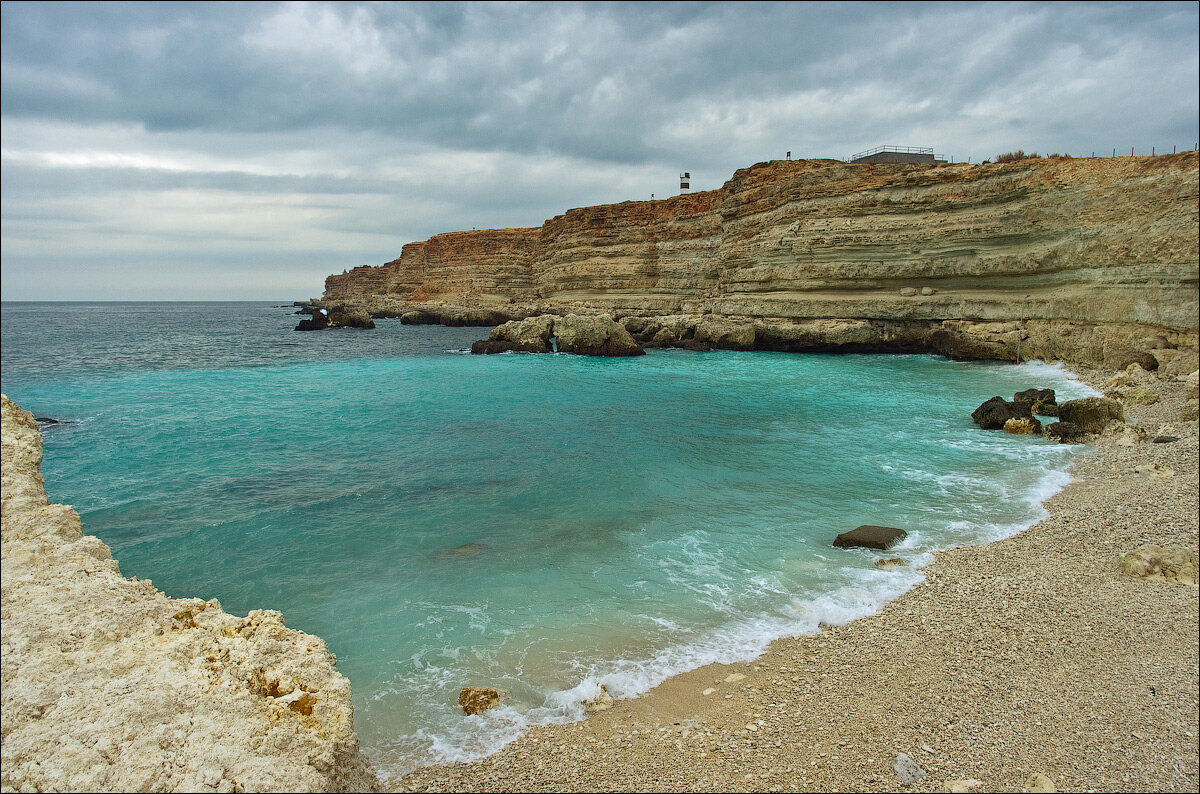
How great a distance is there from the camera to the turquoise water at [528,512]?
18.6 ft

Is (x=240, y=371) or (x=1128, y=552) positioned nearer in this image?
(x=1128, y=552)

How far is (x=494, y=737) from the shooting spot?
446 cm

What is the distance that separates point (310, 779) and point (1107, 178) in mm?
29110

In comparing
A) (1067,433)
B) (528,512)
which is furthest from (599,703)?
(1067,433)

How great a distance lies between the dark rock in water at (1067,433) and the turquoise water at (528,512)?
463 mm

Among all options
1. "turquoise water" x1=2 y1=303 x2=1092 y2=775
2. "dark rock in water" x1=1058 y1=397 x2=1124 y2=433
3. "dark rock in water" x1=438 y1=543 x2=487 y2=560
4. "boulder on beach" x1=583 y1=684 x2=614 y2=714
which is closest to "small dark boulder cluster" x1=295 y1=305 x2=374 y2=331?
"turquoise water" x1=2 y1=303 x2=1092 y2=775

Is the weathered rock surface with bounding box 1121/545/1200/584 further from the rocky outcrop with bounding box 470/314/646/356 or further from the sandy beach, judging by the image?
the rocky outcrop with bounding box 470/314/646/356

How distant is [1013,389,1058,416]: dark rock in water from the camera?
585 inches

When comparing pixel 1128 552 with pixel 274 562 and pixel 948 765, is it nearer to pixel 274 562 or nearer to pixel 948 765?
pixel 948 765

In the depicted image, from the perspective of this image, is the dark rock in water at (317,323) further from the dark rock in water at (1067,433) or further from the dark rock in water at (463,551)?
the dark rock in water at (1067,433)

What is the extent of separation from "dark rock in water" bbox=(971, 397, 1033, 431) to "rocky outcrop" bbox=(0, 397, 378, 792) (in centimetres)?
1543

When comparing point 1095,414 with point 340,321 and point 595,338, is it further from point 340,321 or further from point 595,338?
point 340,321

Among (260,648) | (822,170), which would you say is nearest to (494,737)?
(260,648)

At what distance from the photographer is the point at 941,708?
14.5 ft
